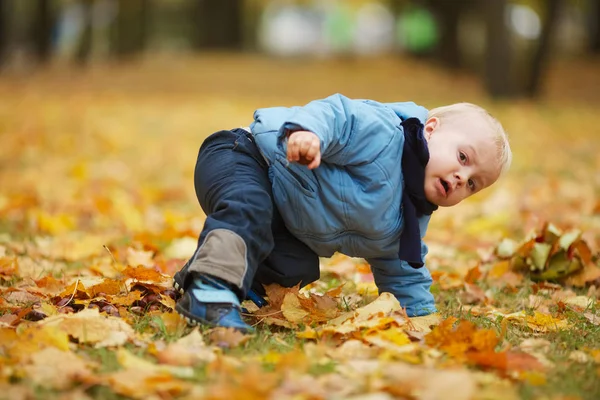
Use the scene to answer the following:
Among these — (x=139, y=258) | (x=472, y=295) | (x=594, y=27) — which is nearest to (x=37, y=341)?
(x=139, y=258)

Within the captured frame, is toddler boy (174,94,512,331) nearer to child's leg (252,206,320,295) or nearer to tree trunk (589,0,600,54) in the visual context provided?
child's leg (252,206,320,295)

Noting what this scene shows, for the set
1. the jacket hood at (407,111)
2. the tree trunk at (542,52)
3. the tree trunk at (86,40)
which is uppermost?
the jacket hood at (407,111)

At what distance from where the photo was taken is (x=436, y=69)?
73.5 ft

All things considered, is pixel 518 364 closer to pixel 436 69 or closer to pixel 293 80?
pixel 293 80

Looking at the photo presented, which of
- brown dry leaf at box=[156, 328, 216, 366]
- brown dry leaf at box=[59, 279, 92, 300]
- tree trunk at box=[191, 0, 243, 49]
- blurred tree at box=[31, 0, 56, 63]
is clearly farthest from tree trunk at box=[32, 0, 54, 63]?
brown dry leaf at box=[156, 328, 216, 366]

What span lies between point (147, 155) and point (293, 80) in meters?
10.3

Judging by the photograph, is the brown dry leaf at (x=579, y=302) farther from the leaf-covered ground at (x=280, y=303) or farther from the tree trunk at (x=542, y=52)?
the tree trunk at (x=542, y=52)

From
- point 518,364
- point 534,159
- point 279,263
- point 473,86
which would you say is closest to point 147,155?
point 534,159

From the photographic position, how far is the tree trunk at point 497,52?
1318 centimetres

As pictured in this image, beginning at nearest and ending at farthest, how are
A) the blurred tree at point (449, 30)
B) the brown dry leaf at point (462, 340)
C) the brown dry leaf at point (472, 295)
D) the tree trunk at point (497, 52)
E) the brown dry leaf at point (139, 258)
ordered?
the brown dry leaf at point (462, 340) < the brown dry leaf at point (472, 295) < the brown dry leaf at point (139, 258) < the tree trunk at point (497, 52) < the blurred tree at point (449, 30)

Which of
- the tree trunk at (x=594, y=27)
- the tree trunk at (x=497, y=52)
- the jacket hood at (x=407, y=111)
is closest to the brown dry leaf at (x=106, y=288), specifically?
the jacket hood at (x=407, y=111)

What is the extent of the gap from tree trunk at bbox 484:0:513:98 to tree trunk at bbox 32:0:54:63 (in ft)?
43.3

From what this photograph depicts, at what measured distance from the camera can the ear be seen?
2.68 metres

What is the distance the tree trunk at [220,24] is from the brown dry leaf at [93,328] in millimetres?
24262
